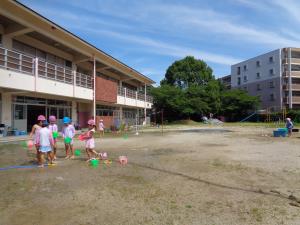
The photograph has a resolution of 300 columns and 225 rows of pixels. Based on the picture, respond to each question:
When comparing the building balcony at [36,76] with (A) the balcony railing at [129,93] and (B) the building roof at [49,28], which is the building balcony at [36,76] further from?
(A) the balcony railing at [129,93]

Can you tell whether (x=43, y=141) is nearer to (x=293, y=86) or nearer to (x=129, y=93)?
(x=129, y=93)

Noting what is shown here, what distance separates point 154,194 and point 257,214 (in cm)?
207

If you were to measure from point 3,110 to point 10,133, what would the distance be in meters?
1.55

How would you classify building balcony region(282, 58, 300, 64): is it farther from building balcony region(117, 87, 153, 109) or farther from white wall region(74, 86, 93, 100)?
white wall region(74, 86, 93, 100)

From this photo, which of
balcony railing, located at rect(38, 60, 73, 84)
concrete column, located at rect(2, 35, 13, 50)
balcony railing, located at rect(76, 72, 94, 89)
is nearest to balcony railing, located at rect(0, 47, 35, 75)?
balcony railing, located at rect(38, 60, 73, 84)

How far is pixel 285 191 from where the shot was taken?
6.63 meters

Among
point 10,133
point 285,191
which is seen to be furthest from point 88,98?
point 285,191

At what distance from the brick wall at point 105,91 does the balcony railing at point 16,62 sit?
10.4 metres

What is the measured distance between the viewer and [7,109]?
20.8 m

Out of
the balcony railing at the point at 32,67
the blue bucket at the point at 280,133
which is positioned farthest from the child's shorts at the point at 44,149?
the blue bucket at the point at 280,133

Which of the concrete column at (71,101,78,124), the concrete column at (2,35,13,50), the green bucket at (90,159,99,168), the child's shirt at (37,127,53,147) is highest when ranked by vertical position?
the concrete column at (2,35,13,50)

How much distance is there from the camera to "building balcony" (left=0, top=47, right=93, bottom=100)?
18.2 metres

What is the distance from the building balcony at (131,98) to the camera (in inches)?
1520

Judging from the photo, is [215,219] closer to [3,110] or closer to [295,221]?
[295,221]
